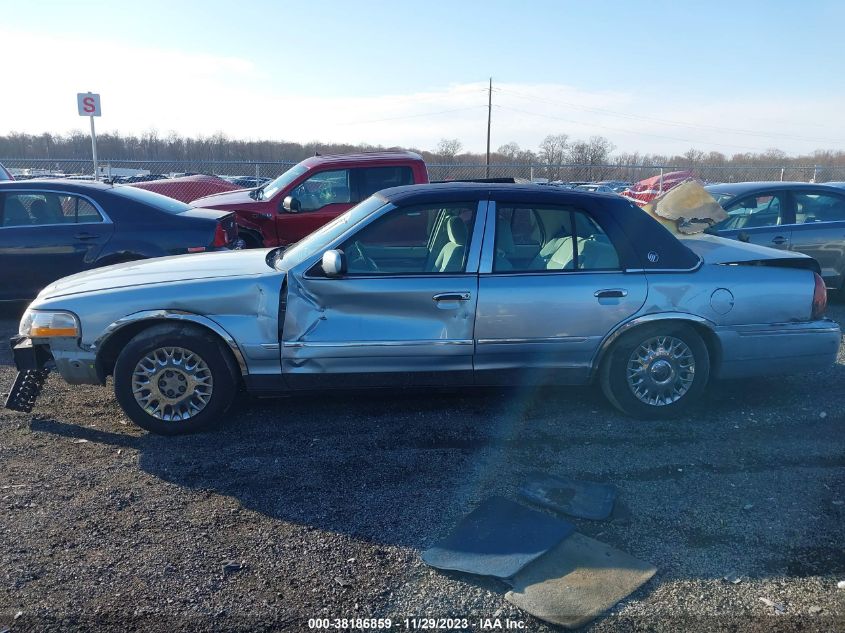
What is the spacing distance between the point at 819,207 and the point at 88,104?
1392 cm

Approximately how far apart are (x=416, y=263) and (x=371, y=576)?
7.52 feet

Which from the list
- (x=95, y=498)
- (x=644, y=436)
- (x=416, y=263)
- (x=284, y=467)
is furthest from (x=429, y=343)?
(x=95, y=498)

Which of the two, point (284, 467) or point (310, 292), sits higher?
point (310, 292)

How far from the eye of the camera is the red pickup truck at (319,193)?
32.3 feet

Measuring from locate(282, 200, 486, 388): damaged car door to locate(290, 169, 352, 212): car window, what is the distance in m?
5.29

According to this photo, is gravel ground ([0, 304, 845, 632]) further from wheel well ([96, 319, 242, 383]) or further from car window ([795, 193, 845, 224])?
car window ([795, 193, 845, 224])

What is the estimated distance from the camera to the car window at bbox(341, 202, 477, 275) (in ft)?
15.6

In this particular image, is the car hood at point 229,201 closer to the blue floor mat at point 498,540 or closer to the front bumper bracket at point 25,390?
the front bumper bracket at point 25,390

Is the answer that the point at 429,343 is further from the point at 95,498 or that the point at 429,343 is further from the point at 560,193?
the point at 95,498

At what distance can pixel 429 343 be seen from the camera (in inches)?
186

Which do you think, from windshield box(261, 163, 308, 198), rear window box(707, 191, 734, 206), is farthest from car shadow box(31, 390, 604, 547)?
windshield box(261, 163, 308, 198)

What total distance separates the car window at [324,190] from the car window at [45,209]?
301cm

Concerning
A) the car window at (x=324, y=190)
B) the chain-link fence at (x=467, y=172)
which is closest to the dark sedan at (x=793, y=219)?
the car window at (x=324, y=190)

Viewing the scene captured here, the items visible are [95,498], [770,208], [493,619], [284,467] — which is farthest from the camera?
[770,208]
